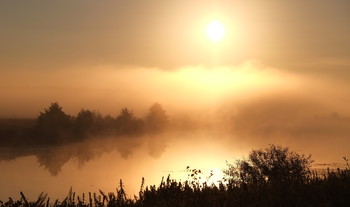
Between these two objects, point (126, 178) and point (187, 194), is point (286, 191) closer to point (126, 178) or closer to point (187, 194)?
point (187, 194)

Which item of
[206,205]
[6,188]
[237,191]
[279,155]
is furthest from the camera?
[6,188]

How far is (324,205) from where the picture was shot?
34.5 feet

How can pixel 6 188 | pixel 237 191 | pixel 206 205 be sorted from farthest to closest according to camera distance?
pixel 6 188
pixel 237 191
pixel 206 205

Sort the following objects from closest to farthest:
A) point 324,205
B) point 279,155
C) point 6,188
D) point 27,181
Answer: point 324,205, point 279,155, point 6,188, point 27,181

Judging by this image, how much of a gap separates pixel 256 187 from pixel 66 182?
16359 cm

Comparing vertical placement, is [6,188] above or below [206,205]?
below

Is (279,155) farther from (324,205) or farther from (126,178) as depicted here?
(126,178)

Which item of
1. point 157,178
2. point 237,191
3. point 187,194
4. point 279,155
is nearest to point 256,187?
point 237,191

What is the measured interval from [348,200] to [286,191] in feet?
5.19

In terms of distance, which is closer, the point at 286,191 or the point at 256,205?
the point at 256,205

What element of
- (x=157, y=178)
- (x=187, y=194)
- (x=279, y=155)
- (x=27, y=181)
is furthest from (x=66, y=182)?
(x=187, y=194)

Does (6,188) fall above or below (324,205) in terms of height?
below

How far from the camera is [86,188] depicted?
151 meters

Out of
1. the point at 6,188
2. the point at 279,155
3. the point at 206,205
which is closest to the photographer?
the point at 206,205
